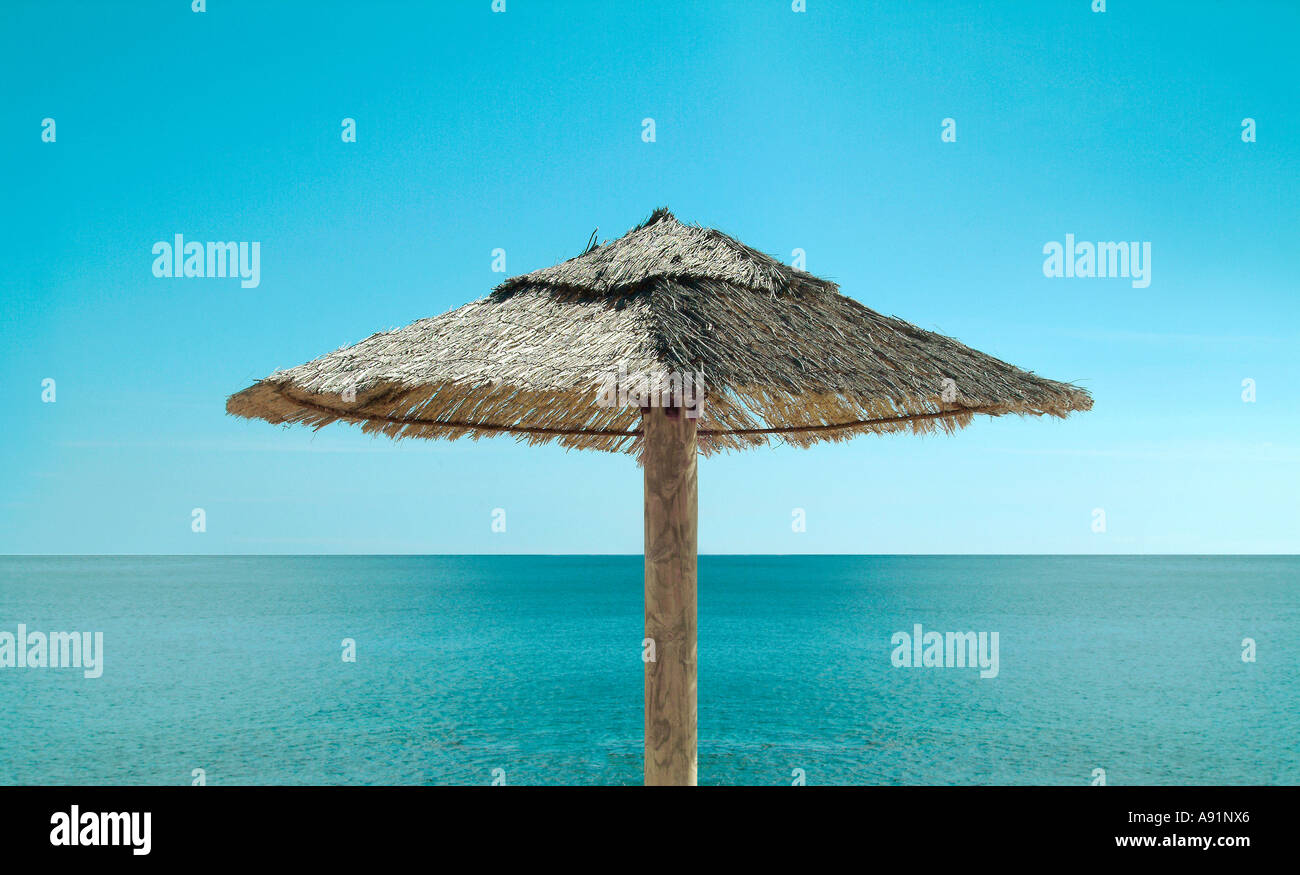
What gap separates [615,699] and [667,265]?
95.9 ft

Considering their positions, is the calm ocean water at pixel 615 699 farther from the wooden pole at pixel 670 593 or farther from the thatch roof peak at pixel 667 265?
the thatch roof peak at pixel 667 265

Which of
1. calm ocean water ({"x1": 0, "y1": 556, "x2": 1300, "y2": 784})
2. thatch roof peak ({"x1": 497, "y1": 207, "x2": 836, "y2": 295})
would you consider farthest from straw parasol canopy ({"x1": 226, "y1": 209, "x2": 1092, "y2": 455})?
calm ocean water ({"x1": 0, "y1": 556, "x2": 1300, "y2": 784})

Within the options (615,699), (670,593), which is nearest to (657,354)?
(670,593)

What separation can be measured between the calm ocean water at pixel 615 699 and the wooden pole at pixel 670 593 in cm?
1772

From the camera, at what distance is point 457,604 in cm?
7569

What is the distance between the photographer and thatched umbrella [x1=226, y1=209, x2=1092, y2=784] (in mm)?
3643

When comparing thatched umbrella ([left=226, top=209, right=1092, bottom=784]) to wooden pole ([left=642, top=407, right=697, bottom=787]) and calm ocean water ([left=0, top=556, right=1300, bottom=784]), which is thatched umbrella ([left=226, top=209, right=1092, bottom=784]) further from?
calm ocean water ([left=0, top=556, right=1300, bottom=784])

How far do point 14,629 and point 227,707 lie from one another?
35.5 metres

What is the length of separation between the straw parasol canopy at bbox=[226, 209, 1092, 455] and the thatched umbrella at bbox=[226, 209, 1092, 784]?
1 centimetres

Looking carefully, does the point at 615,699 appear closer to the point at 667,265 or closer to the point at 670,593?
the point at 670,593

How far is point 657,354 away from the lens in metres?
3.47
